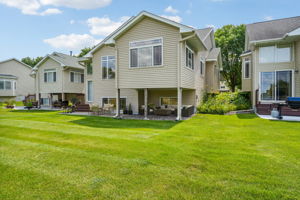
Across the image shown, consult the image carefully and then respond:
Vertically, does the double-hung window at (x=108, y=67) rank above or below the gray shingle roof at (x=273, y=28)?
below

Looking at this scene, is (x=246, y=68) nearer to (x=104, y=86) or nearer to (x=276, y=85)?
(x=276, y=85)

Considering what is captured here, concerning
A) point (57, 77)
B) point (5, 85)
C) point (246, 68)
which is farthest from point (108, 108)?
point (5, 85)

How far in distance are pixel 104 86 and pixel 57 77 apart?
762cm

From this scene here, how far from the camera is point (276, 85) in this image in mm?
12047

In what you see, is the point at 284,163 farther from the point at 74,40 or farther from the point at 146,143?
the point at 74,40

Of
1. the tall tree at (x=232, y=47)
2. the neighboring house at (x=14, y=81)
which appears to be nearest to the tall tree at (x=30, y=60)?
the neighboring house at (x=14, y=81)

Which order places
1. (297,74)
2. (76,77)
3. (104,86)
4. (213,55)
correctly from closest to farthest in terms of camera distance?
(297,74)
(104,86)
(213,55)
(76,77)

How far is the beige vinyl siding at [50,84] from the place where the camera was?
60.5 feet

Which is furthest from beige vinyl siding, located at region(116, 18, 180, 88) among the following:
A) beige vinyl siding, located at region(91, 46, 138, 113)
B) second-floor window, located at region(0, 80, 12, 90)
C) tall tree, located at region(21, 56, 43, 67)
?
tall tree, located at region(21, 56, 43, 67)

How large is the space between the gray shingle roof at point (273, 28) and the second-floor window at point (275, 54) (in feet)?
2.64

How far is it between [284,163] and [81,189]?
4262 millimetres

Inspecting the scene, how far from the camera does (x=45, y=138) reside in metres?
6.16

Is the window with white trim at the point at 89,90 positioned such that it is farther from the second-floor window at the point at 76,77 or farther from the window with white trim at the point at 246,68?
the window with white trim at the point at 246,68

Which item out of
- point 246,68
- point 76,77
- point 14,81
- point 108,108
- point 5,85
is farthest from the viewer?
point 14,81
